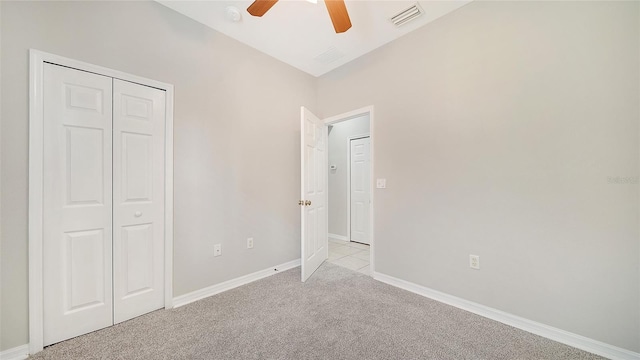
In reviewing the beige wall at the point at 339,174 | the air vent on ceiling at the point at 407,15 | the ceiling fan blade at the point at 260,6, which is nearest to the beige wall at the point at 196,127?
the ceiling fan blade at the point at 260,6

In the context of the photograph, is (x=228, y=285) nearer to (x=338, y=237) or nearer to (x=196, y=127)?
(x=196, y=127)

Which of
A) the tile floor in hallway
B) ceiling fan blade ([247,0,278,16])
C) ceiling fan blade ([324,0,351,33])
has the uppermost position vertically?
ceiling fan blade ([247,0,278,16])

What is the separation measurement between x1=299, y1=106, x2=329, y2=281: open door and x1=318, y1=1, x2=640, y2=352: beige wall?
2.97ft

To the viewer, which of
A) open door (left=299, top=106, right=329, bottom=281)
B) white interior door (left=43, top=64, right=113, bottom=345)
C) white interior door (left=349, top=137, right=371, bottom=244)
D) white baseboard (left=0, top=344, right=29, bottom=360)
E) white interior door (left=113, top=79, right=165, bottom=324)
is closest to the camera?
white baseboard (left=0, top=344, right=29, bottom=360)

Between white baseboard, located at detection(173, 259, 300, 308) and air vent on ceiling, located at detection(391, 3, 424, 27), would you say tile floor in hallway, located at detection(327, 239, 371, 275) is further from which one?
air vent on ceiling, located at detection(391, 3, 424, 27)

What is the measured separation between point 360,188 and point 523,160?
274 centimetres

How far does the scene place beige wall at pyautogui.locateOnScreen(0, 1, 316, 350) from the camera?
1444 mm

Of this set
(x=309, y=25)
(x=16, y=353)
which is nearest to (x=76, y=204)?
(x=16, y=353)

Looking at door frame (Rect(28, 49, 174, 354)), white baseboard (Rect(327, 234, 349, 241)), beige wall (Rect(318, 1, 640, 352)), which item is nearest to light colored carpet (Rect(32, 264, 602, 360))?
door frame (Rect(28, 49, 174, 354))

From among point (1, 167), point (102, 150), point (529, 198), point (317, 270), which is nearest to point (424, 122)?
point (529, 198)

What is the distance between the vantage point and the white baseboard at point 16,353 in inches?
55.1

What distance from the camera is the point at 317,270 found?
2883mm

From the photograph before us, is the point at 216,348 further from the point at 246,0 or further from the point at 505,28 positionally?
the point at 505,28

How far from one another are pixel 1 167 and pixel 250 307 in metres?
1.95
